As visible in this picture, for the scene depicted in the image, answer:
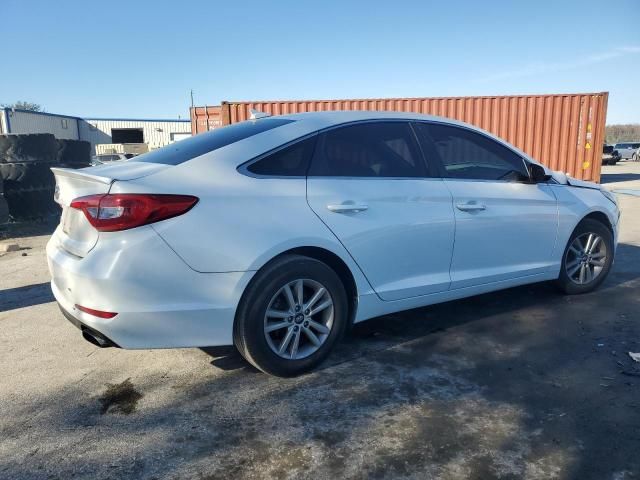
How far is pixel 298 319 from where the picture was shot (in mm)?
2984

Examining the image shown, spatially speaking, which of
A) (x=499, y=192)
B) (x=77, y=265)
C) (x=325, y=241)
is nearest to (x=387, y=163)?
(x=325, y=241)

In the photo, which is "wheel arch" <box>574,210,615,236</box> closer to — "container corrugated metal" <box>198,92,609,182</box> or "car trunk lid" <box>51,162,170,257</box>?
"car trunk lid" <box>51,162,170,257</box>

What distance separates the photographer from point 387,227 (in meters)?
3.20

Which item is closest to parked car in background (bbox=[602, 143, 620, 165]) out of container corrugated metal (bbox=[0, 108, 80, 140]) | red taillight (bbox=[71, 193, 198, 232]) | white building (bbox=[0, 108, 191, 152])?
white building (bbox=[0, 108, 191, 152])

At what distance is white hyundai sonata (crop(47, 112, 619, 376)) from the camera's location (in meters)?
2.56

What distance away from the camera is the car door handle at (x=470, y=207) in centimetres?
357

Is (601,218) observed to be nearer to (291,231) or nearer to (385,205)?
(385,205)

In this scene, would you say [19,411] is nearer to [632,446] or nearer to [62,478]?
[62,478]

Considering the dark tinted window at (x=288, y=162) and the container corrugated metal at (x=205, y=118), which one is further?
the container corrugated metal at (x=205, y=118)

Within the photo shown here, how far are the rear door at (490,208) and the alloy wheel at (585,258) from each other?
408 mm

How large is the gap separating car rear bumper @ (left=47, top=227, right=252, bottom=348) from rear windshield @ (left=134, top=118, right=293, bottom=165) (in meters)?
0.63

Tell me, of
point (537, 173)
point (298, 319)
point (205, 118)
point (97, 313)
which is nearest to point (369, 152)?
point (298, 319)

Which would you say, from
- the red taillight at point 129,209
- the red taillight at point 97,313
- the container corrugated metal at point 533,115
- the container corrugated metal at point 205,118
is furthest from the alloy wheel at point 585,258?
the container corrugated metal at point 205,118

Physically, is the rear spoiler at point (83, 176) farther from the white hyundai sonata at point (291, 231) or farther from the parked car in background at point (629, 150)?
the parked car in background at point (629, 150)
